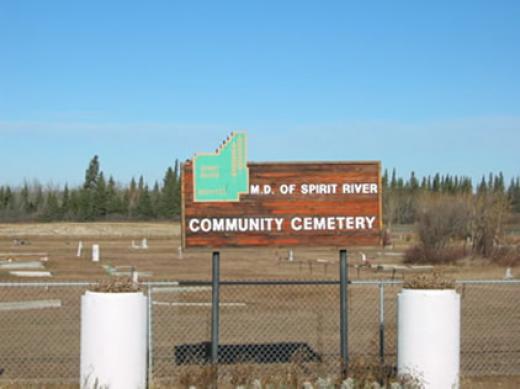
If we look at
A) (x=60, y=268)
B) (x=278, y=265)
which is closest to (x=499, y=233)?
(x=278, y=265)

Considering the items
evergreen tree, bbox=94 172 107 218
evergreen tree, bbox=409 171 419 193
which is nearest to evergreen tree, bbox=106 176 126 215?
evergreen tree, bbox=94 172 107 218

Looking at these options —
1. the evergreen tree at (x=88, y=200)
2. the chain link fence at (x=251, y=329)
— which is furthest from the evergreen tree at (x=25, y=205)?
the chain link fence at (x=251, y=329)

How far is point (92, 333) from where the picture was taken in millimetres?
9430

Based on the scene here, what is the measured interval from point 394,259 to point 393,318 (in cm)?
2908

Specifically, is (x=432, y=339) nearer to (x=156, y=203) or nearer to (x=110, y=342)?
(x=110, y=342)

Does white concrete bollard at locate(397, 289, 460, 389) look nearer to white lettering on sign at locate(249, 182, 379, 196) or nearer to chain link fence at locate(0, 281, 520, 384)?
chain link fence at locate(0, 281, 520, 384)

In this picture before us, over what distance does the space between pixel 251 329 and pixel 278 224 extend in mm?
6430

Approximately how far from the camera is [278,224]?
11.2 metres

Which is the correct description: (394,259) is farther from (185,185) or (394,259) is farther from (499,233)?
(185,185)

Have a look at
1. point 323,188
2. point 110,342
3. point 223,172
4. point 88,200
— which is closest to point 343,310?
point 323,188

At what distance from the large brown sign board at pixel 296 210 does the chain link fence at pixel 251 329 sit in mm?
762

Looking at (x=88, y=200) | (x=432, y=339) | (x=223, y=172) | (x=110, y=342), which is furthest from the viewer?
(x=88, y=200)

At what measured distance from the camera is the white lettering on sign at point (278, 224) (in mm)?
11125

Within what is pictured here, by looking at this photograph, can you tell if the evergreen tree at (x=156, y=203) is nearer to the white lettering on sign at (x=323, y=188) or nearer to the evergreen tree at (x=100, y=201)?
the evergreen tree at (x=100, y=201)
